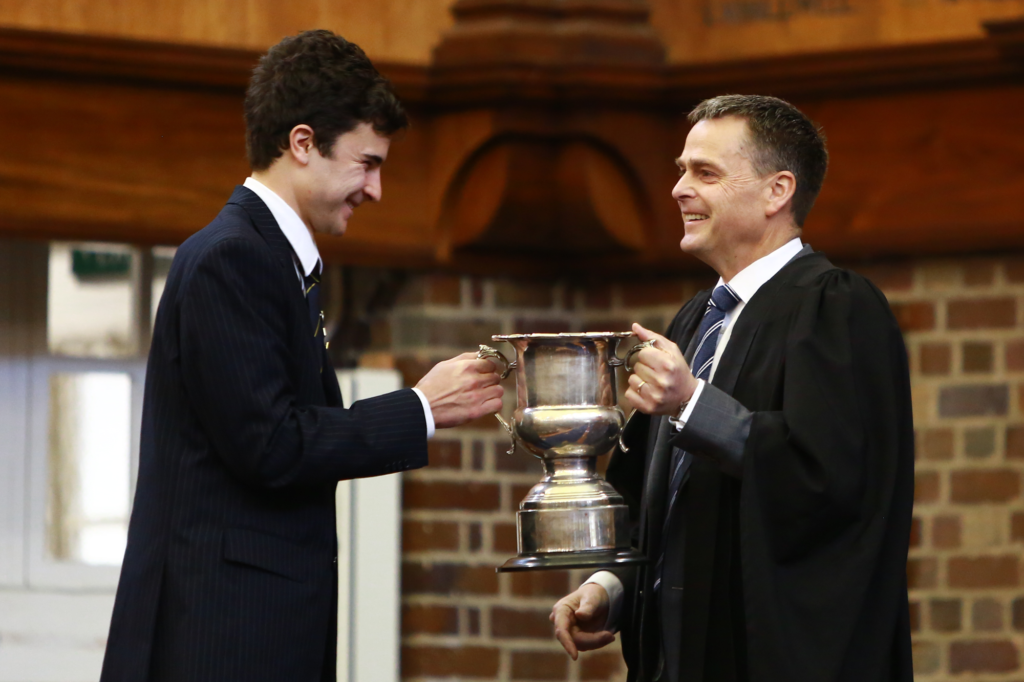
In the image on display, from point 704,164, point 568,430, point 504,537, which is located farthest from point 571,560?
point 504,537

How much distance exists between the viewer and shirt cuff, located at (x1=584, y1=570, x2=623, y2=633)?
9.74ft

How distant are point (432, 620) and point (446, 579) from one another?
0.44ft

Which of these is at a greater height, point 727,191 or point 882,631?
point 727,191

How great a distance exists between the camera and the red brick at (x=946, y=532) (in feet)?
12.9

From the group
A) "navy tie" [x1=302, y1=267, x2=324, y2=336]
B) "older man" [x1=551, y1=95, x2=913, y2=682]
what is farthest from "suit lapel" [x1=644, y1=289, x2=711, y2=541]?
"navy tie" [x1=302, y1=267, x2=324, y2=336]

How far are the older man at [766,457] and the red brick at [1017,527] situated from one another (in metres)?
1.39

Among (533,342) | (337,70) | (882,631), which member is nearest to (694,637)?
(882,631)

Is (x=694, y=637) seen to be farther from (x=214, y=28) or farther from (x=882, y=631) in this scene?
(x=214, y=28)

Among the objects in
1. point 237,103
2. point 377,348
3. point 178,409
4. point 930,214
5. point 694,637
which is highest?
point 237,103

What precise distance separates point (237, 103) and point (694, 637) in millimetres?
2152

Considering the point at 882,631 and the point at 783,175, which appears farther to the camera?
the point at 783,175

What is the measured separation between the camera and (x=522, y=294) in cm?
439

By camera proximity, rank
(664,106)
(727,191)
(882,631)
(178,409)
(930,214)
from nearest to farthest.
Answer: (178,409), (882,631), (727,191), (930,214), (664,106)

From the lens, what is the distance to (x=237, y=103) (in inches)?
156
